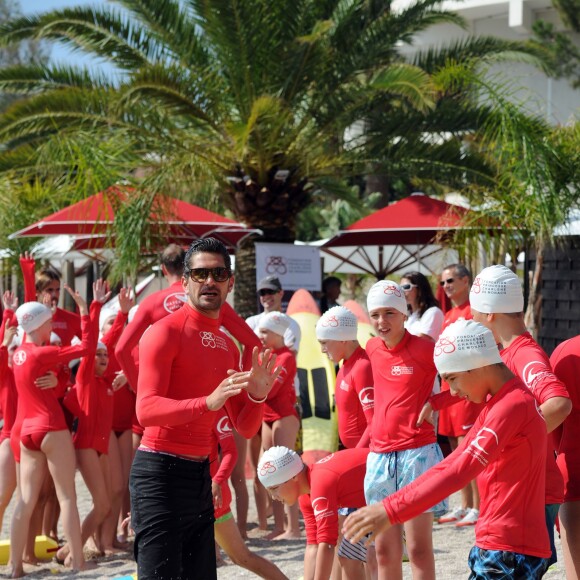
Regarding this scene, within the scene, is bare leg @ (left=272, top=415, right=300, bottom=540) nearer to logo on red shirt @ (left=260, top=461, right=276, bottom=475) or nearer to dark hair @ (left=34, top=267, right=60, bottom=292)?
dark hair @ (left=34, top=267, right=60, bottom=292)

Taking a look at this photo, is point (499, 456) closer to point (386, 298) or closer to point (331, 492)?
point (331, 492)

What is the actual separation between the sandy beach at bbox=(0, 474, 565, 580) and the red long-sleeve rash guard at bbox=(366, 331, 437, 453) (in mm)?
1579

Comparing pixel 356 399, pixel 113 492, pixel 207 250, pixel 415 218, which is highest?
pixel 415 218

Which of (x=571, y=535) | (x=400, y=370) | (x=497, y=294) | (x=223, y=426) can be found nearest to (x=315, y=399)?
(x=223, y=426)

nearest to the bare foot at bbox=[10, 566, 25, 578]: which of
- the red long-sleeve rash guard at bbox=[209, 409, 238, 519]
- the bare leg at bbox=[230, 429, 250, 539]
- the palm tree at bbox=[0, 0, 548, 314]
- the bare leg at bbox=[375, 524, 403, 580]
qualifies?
the bare leg at bbox=[230, 429, 250, 539]

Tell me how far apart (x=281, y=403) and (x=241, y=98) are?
6257mm

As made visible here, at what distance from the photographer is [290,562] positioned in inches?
280

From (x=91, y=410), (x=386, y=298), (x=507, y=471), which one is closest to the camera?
(x=507, y=471)

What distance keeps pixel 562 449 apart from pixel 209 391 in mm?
1674

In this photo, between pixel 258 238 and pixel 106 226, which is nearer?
pixel 106 226

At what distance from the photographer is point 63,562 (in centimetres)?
751

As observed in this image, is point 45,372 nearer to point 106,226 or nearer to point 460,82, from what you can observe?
point 106,226

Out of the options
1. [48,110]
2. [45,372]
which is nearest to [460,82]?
[48,110]

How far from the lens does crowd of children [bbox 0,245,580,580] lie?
11.5 feet
